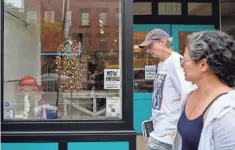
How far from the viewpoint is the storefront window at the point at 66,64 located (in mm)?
3523

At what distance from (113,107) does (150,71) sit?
333cm

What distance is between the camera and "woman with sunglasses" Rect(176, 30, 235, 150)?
5.09 ft

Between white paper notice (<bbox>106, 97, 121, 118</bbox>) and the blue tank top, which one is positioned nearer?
the blue tank top

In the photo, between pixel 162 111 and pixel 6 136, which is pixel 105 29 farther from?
pixel 6 136

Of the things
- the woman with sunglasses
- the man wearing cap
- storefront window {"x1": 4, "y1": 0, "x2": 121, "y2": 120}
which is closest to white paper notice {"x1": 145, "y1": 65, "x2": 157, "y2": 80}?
storefront window {"x1": 4, "y1": 0, "x2": 121, "y2": 120}

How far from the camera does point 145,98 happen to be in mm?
6770

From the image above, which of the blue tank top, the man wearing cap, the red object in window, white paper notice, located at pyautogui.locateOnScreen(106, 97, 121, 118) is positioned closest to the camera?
the blue tank top

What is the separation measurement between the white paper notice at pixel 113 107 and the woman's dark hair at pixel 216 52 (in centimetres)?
186

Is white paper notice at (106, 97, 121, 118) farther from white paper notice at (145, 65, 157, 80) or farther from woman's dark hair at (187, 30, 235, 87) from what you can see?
white paper notice at (145, 65, 157, 80)

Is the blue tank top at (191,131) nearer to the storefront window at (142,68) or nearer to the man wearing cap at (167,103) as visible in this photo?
the man wearing cap at (167,103)

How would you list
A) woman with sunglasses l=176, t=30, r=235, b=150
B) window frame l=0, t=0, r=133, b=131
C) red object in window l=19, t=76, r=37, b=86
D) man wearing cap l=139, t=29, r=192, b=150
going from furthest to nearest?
red object in window l=19, t=76, r=37, b=86, window frame l=0, t=0, r=133, b=131, man wearing cap l=139, t=29, r=192, b=150, woman with sunglasses l=176, t=30, r=235, b=150

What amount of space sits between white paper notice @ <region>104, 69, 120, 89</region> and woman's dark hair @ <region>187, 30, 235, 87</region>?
72.2 inches

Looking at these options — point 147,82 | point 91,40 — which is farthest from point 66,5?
point 147,82

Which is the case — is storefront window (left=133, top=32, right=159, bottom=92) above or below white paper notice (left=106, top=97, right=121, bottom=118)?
above
